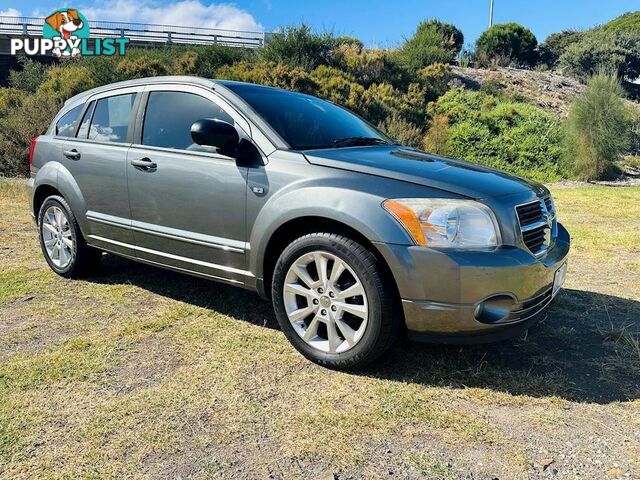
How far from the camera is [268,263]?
341 cm

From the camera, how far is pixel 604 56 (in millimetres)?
33188

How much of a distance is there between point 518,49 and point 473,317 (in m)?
37.6

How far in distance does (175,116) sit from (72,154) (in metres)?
1.19

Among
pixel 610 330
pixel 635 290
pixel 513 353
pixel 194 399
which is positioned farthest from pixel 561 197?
pixel 194 399

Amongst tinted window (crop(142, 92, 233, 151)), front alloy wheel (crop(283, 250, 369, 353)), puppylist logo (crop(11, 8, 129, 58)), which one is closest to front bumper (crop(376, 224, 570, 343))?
front alloy wheel (crop(283, 250, 369, 353))

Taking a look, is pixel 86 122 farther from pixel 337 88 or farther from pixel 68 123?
pixel 337 88

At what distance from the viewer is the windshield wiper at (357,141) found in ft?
12.3

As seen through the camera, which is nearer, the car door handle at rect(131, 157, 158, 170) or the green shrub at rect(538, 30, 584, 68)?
the car door handle at rect(131, 157, 158, 170)

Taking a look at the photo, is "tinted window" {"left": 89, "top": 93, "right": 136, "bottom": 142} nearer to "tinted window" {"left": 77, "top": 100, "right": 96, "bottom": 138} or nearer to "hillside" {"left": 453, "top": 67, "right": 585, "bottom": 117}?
"tinted window" {"left": 77, "top": 100, "right": 96, "bottom": 138}

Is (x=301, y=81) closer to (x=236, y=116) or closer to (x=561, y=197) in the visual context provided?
(x=561, y=197)

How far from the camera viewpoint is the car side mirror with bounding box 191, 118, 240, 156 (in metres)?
3.22

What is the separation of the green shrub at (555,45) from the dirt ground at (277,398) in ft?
123

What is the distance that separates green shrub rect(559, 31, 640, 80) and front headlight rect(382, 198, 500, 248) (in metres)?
32.8

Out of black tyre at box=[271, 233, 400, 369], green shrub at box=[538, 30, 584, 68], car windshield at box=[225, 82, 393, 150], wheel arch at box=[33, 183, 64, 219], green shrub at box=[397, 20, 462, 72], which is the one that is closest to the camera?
black tyre at box=[271, 233, 400, 369]
